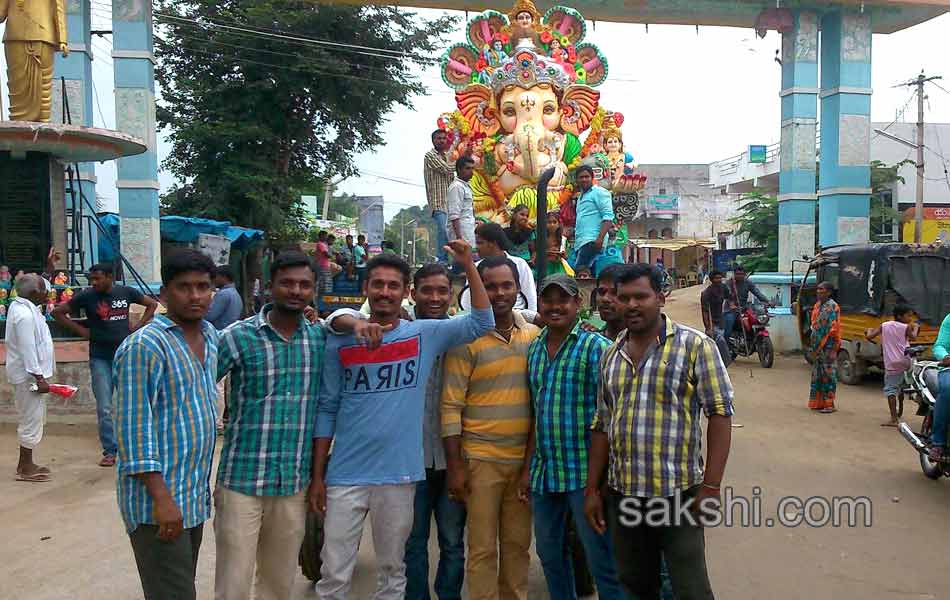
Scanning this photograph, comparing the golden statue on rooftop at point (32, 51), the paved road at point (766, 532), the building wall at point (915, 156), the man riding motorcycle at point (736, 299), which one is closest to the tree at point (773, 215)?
the building wall at point (915, 156)

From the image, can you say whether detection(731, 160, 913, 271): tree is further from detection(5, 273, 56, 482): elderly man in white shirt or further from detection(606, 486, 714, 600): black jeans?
detection(606, 486, 714, 600): black jeans

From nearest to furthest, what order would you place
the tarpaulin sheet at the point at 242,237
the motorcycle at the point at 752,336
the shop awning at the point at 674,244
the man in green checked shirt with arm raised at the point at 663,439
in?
the man in green checked shirt with arm raised at the point at 663,439
the motorcycle at the point at 752,336
the tarpaulin sheet at the point at 242,237
the shop awning at the point at 674,244

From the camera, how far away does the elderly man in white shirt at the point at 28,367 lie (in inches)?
240

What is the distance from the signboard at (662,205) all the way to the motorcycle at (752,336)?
29.4m

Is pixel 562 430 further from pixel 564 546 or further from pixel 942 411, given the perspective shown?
pixel 942 411

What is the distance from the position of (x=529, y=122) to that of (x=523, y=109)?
229 millimetres

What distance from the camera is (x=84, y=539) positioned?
4.80 metres

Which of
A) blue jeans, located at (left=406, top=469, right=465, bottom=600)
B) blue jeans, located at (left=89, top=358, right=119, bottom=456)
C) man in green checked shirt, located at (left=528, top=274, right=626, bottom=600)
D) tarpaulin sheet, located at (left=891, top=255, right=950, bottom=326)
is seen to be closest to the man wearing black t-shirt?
blue jeans, located at (left=89, top=358, right=119, bottom=456)

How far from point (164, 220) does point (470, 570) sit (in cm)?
1307

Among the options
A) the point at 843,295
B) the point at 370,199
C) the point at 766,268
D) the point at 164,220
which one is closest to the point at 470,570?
the point at 843,295

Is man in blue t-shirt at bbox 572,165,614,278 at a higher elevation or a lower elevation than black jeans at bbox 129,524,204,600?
higher

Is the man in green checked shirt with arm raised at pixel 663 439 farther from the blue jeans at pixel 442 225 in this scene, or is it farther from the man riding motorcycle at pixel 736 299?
the man riding motorcycle at pixel 736 299

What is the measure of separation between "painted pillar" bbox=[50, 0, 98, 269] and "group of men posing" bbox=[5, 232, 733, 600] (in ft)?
32.3

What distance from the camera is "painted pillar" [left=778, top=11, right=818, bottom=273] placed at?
14102mm
